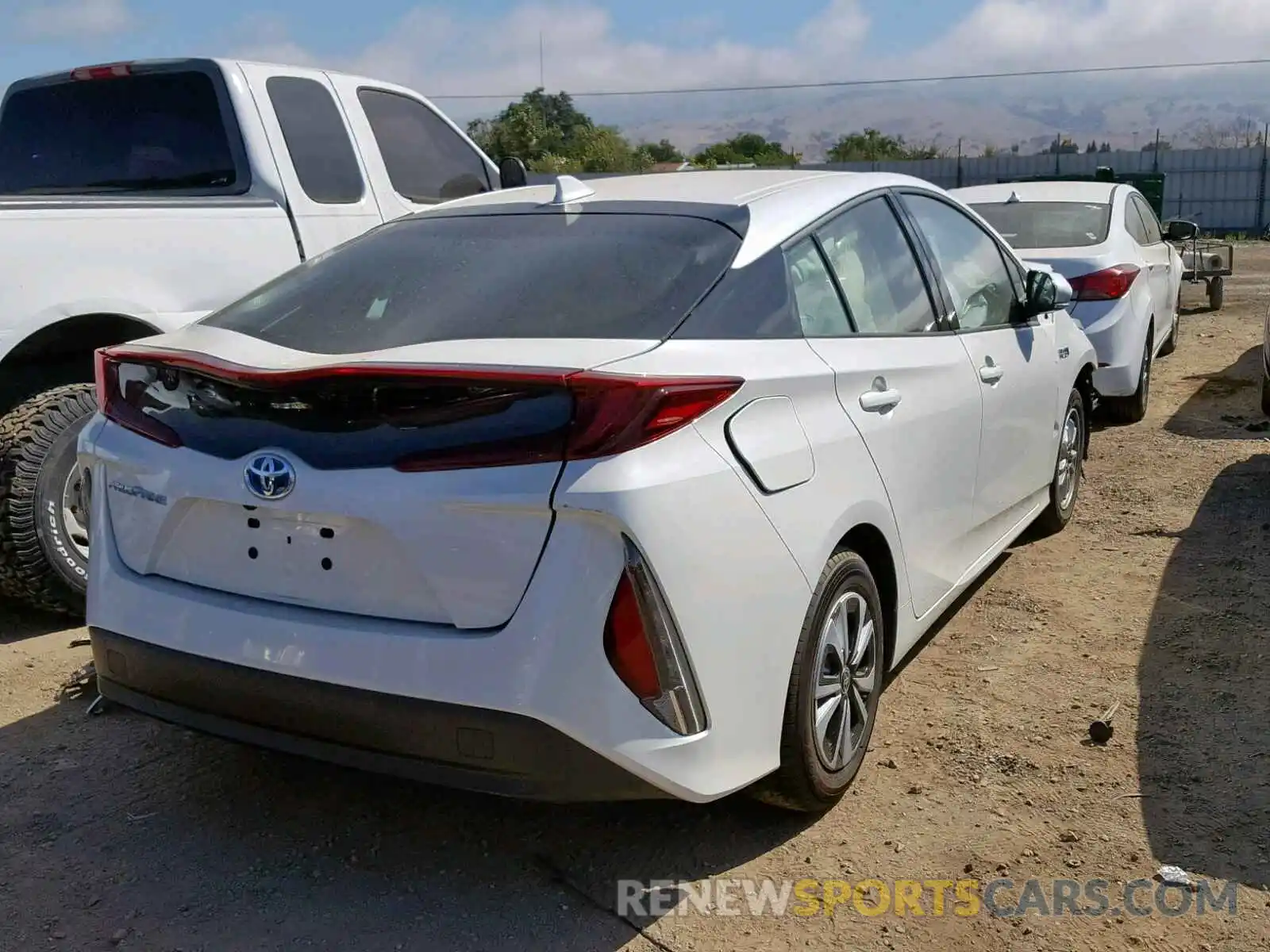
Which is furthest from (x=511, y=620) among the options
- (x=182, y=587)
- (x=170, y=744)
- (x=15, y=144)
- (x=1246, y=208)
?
(x=1246, y=208)

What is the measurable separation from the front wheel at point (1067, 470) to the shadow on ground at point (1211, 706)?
1.76ft

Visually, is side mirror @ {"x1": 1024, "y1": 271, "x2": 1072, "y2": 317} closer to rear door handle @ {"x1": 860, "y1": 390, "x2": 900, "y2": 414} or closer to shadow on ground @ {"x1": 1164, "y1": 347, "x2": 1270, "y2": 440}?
rear door handle @ {"x1": 860, "y1": 390, "x2": 900, "y2": 414}

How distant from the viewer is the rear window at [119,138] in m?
5.69

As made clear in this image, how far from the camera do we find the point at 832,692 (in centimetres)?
323

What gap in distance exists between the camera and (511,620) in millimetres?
2518

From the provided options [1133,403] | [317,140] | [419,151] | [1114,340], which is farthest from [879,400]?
[1133,403]

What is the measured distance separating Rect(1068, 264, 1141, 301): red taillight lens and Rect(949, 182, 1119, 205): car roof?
1.09m

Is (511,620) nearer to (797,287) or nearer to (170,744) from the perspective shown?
(797,287)

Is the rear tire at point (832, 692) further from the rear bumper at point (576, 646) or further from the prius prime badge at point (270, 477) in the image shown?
the prius prime badge at point (270, 477)

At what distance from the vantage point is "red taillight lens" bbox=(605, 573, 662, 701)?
252cm

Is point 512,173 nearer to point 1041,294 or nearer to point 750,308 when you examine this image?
point 1041,294

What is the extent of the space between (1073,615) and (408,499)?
3.20m

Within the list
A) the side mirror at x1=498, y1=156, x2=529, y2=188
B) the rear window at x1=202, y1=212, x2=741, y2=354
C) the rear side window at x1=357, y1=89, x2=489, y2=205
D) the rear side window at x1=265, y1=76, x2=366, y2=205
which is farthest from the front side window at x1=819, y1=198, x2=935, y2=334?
the rear side window at x1=357, y1=89, x2=489, y2=205

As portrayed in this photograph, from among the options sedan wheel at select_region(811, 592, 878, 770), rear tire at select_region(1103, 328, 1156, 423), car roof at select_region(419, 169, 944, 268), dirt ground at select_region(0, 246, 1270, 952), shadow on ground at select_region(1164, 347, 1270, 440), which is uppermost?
car roof at select_region(419, 169, 944, 268)
